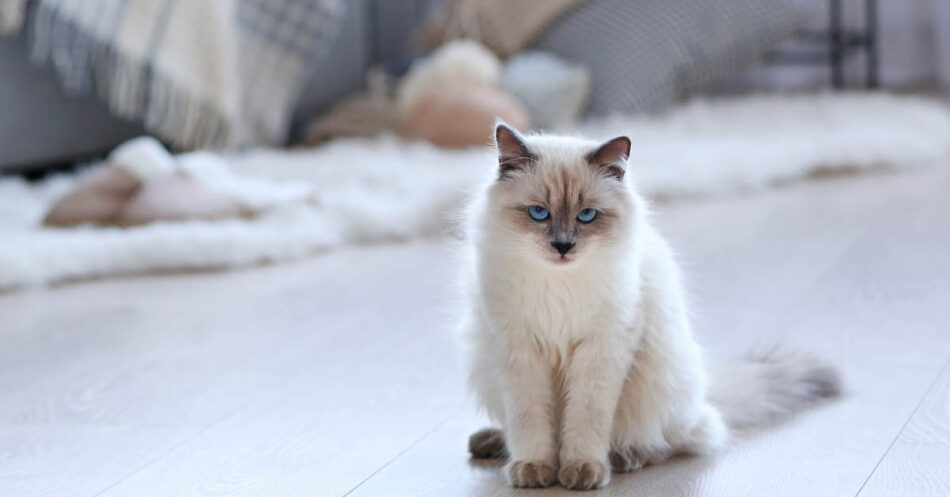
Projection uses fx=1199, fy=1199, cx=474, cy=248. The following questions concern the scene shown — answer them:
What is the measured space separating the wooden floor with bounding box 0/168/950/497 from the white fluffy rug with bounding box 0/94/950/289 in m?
0.08

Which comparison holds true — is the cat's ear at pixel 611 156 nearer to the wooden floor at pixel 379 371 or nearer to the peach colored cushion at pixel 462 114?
the wooden floor at pixel 379 371

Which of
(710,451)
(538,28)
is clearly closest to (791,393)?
(710,451)

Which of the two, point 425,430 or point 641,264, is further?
point 425,430

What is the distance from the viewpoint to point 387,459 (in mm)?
1224

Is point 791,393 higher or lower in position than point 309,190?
higher

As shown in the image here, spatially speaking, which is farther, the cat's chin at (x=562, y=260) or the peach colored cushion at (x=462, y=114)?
the peach colored cushion at (x=462, y=114)

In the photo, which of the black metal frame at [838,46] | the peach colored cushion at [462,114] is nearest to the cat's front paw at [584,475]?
the peach colored cushion at [462,114]

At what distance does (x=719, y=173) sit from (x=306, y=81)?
63.6 inches

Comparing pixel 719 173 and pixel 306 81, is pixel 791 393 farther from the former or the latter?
pixel 306 81

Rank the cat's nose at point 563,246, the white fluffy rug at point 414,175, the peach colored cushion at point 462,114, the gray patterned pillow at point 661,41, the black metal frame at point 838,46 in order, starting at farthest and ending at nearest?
the black metal frame at point 838,46
the gray patterned pillow at point 661,41
the peach colored cushion at point 462,114
the white fluffy rug at point 414,175
the cat's nose at point 563,246

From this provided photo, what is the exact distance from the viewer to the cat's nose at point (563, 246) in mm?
1082

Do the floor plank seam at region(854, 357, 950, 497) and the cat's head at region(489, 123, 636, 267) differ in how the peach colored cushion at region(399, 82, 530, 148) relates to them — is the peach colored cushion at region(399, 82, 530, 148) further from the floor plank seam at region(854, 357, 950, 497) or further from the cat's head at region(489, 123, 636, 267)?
the cat's head at region(489, 123, 636, 267)

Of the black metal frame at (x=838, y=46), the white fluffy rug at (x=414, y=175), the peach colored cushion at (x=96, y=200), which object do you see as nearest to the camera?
the white fluffy rug at (x=414, y=175)

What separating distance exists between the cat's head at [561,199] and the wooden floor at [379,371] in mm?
231
